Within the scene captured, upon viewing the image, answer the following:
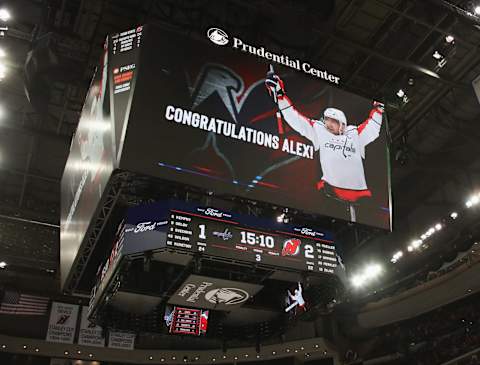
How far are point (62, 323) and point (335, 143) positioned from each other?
1016cm

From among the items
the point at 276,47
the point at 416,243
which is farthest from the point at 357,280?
the point at 276,47

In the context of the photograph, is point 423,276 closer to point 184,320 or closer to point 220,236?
point 184,320

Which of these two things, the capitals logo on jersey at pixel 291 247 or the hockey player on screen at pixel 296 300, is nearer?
the capitals logo on jersey at pixel 291 247

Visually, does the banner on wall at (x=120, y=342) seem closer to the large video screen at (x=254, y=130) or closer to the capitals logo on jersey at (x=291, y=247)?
the capitals logo on jersey at (x=291, y=247)

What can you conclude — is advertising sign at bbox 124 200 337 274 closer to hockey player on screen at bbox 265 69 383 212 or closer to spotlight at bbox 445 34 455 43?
hockey player on screen at bbox 265 69 383 212

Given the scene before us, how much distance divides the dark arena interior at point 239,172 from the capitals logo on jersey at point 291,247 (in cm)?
2

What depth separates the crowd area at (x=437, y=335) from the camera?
1238 cm

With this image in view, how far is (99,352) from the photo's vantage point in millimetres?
13742

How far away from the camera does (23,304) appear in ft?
42.4

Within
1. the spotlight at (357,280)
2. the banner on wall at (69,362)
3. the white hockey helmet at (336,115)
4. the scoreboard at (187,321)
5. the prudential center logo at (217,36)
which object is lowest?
the scoreboard at (187,321)

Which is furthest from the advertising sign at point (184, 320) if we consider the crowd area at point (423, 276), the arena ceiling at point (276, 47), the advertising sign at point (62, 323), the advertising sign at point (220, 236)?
the advertising sign at point (62, 323)

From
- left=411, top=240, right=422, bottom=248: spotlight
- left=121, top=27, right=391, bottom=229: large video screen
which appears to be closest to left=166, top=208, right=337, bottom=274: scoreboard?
left=121, top=27, right=391, bottom=229: large video screen

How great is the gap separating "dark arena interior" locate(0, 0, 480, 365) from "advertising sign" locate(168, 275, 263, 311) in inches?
1.1

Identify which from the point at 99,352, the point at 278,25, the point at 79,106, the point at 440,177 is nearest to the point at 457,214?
the point at 440,177
